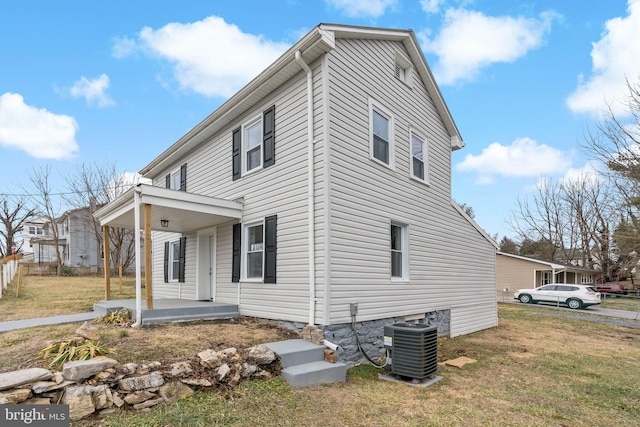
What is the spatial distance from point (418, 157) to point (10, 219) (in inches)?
1413

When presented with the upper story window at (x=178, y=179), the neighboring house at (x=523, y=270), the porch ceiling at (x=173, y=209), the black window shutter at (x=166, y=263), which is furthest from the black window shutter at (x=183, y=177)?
the neighboring house at (x=523, y=270)

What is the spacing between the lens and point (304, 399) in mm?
4727

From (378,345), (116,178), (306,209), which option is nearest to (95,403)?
(306,209)

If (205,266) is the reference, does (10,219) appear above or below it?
above

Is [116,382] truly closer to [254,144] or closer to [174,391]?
[174,391]

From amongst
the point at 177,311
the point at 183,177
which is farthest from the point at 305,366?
the point at 183,177

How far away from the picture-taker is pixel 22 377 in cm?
375

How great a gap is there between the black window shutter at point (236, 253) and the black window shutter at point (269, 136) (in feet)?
5.70

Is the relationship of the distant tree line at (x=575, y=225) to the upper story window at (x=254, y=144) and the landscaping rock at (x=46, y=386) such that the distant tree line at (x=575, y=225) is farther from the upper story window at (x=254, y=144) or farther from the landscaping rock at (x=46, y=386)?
the landscaping rock at (x=46, y=386)

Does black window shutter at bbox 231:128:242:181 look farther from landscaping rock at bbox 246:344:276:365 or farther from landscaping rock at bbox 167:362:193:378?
landscaping rock at bbox 167:362:193:378

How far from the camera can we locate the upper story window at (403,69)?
9039 millimetres

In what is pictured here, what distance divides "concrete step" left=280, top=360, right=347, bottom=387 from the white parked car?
20.0m

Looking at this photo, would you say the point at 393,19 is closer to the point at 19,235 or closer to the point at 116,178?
the point at 116,178

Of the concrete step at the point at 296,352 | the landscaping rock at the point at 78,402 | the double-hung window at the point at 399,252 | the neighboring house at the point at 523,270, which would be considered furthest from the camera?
the neighboring house at the point at 523,270
